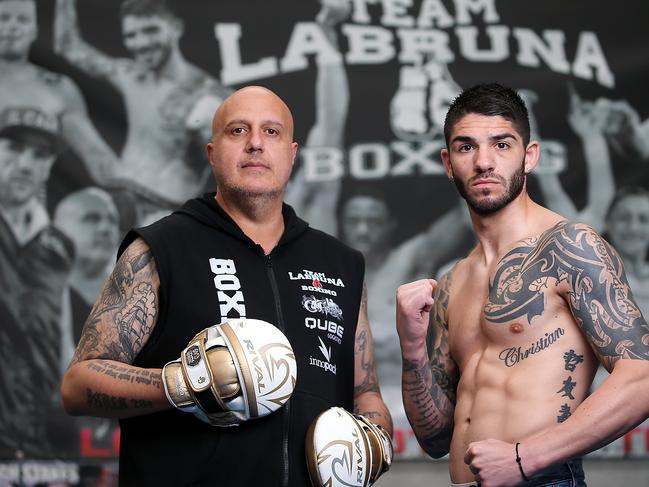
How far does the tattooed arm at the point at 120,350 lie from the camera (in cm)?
229

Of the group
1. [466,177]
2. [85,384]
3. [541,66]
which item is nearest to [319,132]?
[541,66]

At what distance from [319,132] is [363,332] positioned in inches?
53.7

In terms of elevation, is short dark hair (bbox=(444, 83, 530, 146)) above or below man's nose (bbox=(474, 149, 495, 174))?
above

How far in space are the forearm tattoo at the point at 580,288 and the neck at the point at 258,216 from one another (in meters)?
0.56

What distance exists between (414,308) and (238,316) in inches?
16.1

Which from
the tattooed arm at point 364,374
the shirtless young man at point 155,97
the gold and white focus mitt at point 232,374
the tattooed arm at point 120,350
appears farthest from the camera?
the shirtless young man at point 155,97

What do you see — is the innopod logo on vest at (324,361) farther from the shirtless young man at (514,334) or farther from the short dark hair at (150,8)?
the short dark hair at (150,8)

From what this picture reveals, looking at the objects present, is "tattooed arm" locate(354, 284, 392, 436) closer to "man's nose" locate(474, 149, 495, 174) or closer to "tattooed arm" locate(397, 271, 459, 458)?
"tattooed arm" locate(397, 271, 459, 458)

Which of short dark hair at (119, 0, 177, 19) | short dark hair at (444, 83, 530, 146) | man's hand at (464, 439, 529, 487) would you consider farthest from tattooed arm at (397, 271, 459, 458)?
short dark hair at (119, 0, 177, 19)

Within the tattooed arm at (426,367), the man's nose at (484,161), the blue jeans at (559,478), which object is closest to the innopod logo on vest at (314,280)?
the tattooed arm at (426,367)

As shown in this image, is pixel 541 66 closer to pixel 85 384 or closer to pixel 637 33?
pixel 637 33

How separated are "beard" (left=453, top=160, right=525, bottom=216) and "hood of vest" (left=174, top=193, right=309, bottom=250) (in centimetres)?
43

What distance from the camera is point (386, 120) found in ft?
12.9

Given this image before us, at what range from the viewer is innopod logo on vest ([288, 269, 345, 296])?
8.38 ft
